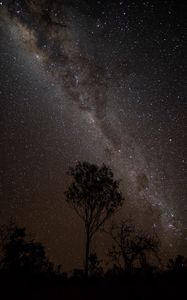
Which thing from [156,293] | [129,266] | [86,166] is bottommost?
[156,293]

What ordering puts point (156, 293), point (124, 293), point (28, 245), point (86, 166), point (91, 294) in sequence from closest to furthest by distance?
1. point (156, 293)
2. point (124, 293)
3. point (91, 294)
4. point (86, 166)
5. point (28, 245)

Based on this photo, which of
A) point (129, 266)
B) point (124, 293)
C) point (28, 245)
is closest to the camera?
point (124, 293)

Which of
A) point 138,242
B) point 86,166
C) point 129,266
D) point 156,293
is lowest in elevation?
point 156,293

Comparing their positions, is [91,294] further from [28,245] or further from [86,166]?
[28,245]

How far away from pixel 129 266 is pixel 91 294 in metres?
22.7

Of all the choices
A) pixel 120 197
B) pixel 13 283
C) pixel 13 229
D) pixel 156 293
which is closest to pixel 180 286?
pixel 156 293

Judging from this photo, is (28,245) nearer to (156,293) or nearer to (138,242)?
(138,242)

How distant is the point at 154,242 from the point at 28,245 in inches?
596

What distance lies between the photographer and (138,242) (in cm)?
4741

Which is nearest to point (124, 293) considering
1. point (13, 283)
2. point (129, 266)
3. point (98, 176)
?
point (13, 283)

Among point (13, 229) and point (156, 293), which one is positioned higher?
point (13, 229)

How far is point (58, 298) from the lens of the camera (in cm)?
2233

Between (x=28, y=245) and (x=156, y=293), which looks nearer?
(x=156, y=293)

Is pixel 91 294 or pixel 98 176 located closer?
pixel 91 294
